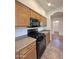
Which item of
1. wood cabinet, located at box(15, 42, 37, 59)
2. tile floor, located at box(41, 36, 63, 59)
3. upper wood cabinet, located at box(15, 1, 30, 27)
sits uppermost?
upper wood cabinet, located at box(15, 1, 30, 27)

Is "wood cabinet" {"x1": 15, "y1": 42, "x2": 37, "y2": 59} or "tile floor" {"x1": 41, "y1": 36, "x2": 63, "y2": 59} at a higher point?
"wood cabinet" {"x1": 15, "y1": 42, "x2": 37, "y2": 59}

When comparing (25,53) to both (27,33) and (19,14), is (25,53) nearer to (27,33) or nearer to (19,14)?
(19,14)

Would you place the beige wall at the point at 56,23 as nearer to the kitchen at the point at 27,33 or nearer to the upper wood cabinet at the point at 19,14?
the kitchen at the point at 27,33

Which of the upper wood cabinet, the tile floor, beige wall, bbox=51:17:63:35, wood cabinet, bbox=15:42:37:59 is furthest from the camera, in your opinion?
beige wall, bbox=51:17:63:35

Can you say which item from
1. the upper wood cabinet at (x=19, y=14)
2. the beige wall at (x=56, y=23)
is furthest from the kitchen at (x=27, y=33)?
the beige wall at (x=56, y=23)

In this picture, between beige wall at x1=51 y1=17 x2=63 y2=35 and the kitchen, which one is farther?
beige wall at x1=51 y1=17 x2=63 y2=35

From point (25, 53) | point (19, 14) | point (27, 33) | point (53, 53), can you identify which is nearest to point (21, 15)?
point (19, 14)

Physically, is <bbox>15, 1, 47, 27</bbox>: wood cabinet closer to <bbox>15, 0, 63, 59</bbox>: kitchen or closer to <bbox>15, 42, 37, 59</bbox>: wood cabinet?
<bbox>15, 0, 63, 59</bbox>: kitchen

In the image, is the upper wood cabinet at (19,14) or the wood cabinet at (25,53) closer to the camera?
the wood cabinet at (25,53)

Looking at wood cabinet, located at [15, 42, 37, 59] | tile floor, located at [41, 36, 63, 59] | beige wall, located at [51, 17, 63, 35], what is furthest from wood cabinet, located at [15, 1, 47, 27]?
beige wall, located at [51, 17, 63, 35]

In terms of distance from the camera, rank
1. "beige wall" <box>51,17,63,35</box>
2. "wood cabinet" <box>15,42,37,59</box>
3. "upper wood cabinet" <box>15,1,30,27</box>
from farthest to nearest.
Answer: "beige wall" <box>51,17,63,35</box> < "upper wood cabinet" <box>15,1,30,27</box> < "wood cabinet" <box>15,42,37,59</box>
